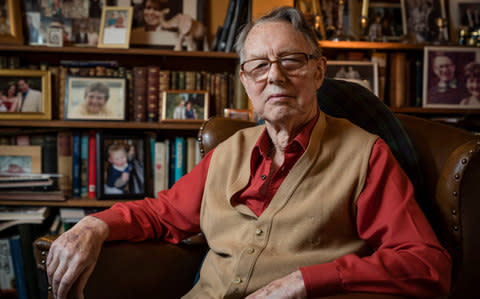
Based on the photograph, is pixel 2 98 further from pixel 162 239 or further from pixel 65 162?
pixel 162 239

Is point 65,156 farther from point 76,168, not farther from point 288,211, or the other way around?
point 288,211

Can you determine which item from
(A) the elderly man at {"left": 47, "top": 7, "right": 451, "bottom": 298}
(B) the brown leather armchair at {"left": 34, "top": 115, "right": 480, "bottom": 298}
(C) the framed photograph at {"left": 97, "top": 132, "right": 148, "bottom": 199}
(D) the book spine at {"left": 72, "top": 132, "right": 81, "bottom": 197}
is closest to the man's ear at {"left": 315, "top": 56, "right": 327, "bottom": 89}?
(A) the elderly man at {"left": 47, "top": 7, "right": 451, "bottom": 298}

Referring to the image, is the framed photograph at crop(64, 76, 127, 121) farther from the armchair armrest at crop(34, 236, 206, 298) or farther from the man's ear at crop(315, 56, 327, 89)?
the man's ear at crop(315, 56, 327, 89)

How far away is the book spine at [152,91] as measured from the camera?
236 cm

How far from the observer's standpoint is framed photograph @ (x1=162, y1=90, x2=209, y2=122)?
233 centimetres

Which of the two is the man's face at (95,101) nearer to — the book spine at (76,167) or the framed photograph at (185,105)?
the book spine at (76,167)

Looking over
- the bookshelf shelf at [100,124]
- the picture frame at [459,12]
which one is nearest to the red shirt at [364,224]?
the bookshelf shelf at [100,124]

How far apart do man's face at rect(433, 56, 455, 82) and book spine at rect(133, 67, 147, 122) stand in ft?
5.66

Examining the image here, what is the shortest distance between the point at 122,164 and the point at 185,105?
0.51 m

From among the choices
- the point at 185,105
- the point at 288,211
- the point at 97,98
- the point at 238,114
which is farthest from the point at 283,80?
the point at 97,98

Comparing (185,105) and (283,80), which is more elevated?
(283,80)

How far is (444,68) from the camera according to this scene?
2373mm

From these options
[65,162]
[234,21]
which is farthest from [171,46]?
[65,162]

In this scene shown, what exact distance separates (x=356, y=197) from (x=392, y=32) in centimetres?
190
